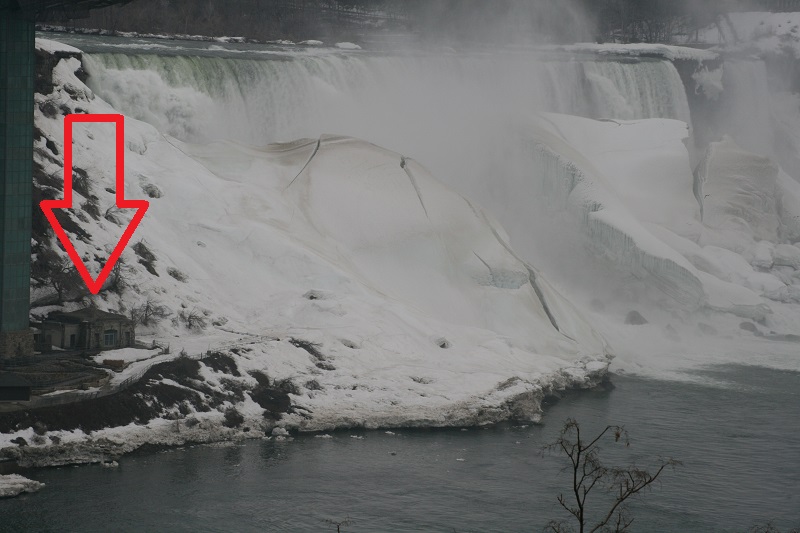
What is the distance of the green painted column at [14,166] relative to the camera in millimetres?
49375

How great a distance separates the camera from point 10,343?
165 feet

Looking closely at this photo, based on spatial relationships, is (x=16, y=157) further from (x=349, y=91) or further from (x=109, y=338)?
(x=349, y=91)

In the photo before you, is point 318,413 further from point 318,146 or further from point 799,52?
point 799,52

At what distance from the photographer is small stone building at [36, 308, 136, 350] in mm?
52938

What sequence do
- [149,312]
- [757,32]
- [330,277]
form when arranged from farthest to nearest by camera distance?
[757,32] < [330,277] < [149,312]

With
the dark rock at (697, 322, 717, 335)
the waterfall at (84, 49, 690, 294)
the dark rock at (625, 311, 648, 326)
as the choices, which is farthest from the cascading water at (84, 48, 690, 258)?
the dark rock at (697, 322, 717, 335)

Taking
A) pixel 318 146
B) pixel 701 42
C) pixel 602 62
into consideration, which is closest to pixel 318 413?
pixel 318 146

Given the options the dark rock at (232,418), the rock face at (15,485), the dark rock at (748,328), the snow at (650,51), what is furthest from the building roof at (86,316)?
the snow at (650,51)

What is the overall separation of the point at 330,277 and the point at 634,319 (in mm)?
18192

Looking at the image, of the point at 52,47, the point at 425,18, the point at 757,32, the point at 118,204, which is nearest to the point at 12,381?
the point at 118,204

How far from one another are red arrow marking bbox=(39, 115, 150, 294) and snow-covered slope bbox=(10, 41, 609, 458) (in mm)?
367

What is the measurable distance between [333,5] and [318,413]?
73.0 metres

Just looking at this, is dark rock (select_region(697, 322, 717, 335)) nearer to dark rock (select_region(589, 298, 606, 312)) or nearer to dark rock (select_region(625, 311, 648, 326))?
dark rock (select_region(625, 311, 648, 326))

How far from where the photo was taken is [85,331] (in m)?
53.2
